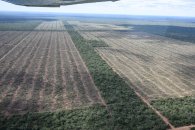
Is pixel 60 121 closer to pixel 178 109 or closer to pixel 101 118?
pixel 101 118

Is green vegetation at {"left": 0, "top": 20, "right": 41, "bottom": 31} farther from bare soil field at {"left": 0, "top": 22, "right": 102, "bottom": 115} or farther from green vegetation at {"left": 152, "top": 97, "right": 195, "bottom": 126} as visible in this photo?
green vegetation at {"left": 152, "top": 97, "right": 195, "bottom": 126}

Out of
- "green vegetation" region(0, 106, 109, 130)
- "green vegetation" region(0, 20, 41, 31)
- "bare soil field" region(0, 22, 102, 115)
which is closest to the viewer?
"green vegetation" region(0, 106, 109, 130)

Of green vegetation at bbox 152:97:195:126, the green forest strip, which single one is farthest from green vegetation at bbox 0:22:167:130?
green vegetation at bbox 152:97:195:126

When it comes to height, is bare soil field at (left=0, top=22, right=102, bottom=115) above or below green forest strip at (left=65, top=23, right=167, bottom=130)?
below

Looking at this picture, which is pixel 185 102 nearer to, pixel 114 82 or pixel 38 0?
pixel 114 82

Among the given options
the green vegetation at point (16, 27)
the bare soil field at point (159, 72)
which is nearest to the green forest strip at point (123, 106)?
the bare soil field at point (159, 72)

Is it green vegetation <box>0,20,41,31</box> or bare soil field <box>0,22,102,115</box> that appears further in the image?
green vegetation <box>0,20,41,31</box>

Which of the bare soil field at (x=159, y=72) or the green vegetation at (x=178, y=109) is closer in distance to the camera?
the green vegetation at (x=178, y=109)

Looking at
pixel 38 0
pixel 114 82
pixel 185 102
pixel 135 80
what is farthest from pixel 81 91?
pixel 38 0

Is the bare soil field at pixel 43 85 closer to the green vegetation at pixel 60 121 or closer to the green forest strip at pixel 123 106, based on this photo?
the green forest strip at pixel 123 106
